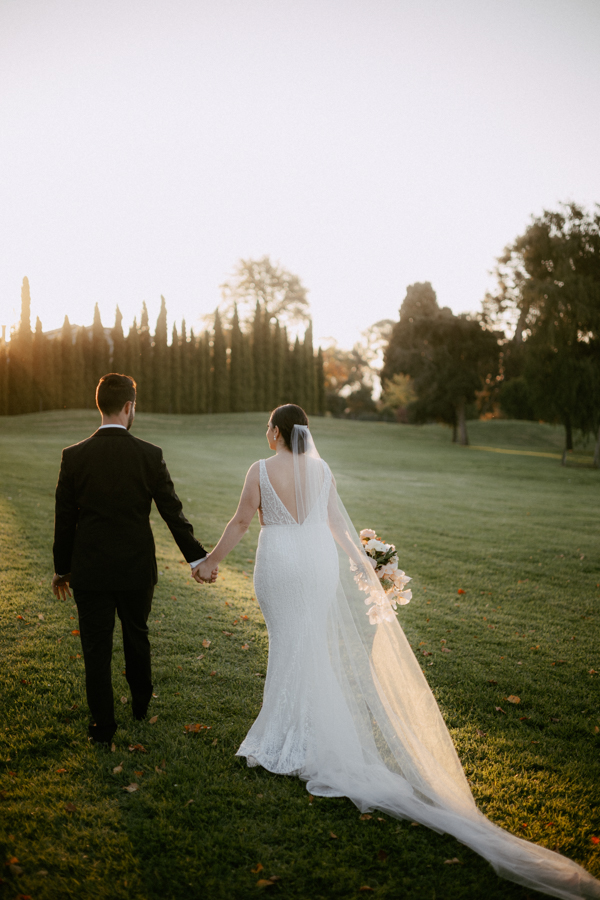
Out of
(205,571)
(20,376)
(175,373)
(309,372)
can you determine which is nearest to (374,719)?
(205,571)

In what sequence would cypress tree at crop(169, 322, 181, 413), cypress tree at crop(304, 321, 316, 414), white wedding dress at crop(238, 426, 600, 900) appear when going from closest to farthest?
white wedding dress at crop(238, 426, 600, 900), cypress tree at crop(169, 322, 181, 413), cypress tree at crop(304, 321, 316, 414)

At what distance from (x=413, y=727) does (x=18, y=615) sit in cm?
438

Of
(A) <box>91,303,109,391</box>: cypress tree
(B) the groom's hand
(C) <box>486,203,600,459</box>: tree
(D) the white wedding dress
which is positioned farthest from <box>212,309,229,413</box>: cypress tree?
(D) the white wedding dress

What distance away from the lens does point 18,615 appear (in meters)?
5.91

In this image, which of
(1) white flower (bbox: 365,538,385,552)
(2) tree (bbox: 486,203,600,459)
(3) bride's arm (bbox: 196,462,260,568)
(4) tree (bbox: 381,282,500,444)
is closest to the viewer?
(3) bride's arm (bbox: 196,462,260,568)

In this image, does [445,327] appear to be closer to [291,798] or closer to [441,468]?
[441,468]

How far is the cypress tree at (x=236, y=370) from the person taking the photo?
44.9 meters

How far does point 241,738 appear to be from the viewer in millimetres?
3936

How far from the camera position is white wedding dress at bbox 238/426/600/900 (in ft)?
10.9

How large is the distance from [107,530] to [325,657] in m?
1.61

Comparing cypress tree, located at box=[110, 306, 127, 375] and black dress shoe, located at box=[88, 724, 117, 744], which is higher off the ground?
cypress tree, located at box=[110, 306, 127, 375]

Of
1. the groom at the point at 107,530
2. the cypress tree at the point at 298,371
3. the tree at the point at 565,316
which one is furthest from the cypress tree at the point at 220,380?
the groom at the point at 107,530

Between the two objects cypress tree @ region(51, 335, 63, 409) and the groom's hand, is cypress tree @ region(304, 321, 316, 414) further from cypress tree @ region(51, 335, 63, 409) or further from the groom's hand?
the groom's hand

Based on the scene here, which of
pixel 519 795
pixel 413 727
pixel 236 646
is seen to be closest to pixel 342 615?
pixel 413 727
